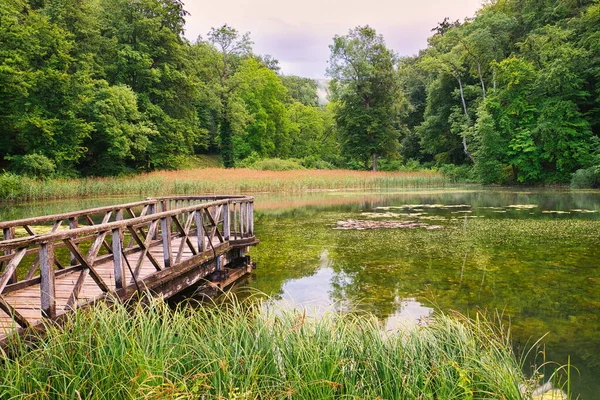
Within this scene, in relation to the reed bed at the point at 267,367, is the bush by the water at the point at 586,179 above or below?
above

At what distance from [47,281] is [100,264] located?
2922 millimetres

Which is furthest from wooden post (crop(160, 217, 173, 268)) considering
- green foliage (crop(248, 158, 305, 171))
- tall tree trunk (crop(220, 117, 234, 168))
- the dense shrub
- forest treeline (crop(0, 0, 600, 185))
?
tall tree trunk (crop(220, 117, 234, 168))

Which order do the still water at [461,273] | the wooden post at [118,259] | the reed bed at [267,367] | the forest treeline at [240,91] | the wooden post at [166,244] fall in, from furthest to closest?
the forest treeline at [240,91], the wooden post at [166,244], the still water at [461,273], the wooden post at [118,259], the reed bed at [267,367]

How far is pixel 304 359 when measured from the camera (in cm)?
300

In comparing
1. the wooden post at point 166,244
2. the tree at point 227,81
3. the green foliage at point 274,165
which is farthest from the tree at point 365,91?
the wooden post at point 166,244

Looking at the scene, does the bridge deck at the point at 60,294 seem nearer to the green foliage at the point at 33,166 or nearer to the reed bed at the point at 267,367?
the reed bed at the point at 267,367

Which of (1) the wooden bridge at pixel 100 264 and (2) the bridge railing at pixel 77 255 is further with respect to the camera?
(1) the wooden bridge at pixel 100 264

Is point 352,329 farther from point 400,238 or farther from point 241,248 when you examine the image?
point 400,238

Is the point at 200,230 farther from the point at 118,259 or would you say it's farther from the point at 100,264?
the point at 118,259

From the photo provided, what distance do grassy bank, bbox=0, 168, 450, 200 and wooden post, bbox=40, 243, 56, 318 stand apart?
68.1 ft

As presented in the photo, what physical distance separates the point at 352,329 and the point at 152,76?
35278 mm

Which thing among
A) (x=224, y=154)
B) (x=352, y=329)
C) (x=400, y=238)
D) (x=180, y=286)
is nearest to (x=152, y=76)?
(x=224, y=154)

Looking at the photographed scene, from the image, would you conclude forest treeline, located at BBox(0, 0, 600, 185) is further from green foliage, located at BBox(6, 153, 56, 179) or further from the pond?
the pond

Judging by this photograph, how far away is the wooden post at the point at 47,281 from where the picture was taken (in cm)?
367
